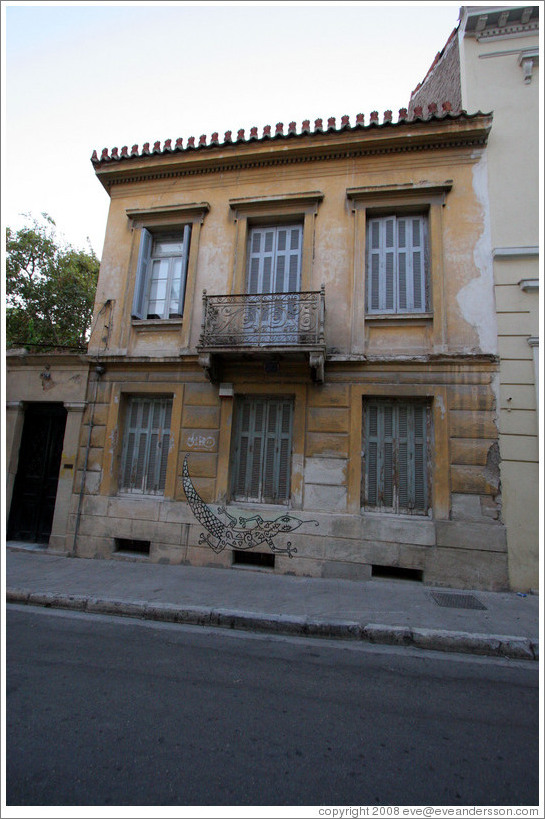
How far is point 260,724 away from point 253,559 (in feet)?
14.9

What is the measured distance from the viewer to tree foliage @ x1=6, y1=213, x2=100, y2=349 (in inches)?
598

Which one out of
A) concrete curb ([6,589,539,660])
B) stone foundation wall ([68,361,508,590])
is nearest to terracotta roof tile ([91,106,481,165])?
stone foundation wall ([68,361,508,590])

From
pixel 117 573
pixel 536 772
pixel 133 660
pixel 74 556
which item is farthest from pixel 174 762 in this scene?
pixel 74 556

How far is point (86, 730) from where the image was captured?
273 centimetres

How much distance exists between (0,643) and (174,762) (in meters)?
1.64

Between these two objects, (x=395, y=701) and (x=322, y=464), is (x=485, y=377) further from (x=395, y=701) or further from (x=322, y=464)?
(x=395, y=701)

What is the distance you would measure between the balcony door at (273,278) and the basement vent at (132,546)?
456 centimetres

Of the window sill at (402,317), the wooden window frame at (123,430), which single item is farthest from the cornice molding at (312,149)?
the wooden window frame at (123,430)

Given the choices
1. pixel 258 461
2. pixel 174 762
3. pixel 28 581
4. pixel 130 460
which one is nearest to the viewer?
pixel 174 762

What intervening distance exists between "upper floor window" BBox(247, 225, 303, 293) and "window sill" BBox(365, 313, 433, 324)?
5.61 ft

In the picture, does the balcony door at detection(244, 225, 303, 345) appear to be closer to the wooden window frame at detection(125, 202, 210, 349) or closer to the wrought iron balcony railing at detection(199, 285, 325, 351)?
the wrought iron balcony railing at detection(199, 285, 325, 351)

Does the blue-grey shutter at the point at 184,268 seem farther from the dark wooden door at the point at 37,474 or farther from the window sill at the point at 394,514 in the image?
the window sill at the point at 394,514

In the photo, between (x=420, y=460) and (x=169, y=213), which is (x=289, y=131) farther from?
(x=420, y=460)

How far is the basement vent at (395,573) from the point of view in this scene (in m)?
6.67
